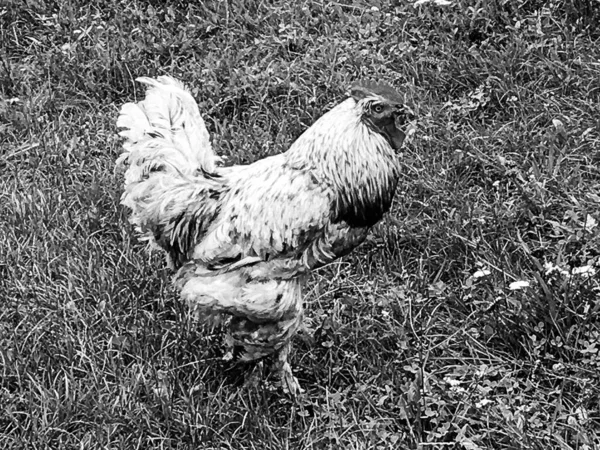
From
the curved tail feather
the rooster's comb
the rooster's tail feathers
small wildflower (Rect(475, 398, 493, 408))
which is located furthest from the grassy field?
the rooster's comb

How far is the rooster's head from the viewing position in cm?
351

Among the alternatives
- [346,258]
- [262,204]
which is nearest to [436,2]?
[346,258]

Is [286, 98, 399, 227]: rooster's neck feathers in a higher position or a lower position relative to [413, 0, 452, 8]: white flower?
higher

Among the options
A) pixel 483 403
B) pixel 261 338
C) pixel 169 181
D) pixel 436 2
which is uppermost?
pixel 169 181

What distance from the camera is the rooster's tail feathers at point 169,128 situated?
12.5 feet

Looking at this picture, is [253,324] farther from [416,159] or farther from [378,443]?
[416,159]

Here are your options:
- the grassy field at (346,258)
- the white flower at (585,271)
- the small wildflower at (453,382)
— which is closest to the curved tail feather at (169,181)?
the grassy field at (346,258)

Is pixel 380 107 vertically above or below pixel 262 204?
above

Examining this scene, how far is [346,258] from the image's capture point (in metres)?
4.71

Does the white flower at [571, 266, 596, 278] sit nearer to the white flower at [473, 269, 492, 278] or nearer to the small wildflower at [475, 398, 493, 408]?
the white flower at [473, 269, 492, 278]

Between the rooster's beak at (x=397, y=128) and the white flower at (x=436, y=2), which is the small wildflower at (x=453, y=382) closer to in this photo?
the rooster's beak at (x=397, y=128)

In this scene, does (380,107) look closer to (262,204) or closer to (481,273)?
(262,204)

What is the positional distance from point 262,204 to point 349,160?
0.39 metres

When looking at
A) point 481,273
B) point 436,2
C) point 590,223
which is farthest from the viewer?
point 436,2
